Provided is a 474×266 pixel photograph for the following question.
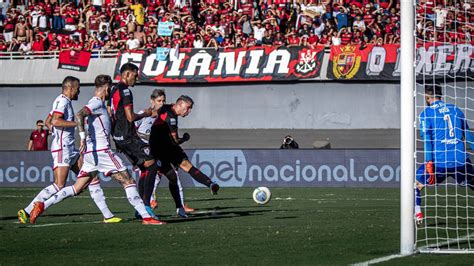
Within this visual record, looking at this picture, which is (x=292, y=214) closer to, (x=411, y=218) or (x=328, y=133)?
(x=411, y=218)

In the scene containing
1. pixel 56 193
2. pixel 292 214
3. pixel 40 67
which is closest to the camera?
pixel 56 193

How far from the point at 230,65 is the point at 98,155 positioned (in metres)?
23.3

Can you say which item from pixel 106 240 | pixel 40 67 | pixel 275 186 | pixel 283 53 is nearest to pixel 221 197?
pixel 275 186

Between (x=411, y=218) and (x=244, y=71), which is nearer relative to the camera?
(x=411, y=218)

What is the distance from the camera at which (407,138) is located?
35.6 feet

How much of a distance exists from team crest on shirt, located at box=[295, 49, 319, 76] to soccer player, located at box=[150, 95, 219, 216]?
1980cm

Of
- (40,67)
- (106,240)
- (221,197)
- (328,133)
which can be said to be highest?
(40,67)

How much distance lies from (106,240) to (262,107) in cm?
2658

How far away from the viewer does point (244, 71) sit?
124 ft

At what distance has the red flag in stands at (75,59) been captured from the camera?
39500 millimetres

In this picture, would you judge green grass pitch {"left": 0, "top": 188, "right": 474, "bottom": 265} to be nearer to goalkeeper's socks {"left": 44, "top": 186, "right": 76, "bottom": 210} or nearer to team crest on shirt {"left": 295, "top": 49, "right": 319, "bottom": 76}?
goalkeeper's socks {"left": 44, "top": 186, "right": 76, "bottom": 210}

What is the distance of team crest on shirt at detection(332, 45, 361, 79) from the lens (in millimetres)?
35375

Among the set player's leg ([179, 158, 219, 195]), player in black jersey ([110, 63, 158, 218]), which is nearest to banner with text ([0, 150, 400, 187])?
player's leg ([179, 158, 219, 195])

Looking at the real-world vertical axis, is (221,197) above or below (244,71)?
below
